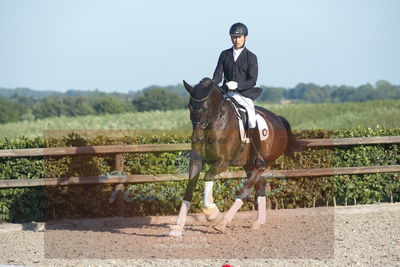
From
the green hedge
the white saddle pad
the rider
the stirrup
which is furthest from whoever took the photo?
the green hedge

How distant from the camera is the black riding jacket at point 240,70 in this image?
9211 mm

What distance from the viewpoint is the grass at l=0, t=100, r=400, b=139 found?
121ft

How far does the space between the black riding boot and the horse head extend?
3.60ft

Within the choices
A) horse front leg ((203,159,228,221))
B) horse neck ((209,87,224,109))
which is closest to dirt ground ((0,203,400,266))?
horse front leg ((203,159,228,221))

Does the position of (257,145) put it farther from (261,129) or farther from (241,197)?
(241,197)

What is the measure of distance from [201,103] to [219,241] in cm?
195

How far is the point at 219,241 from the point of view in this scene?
8.57 m

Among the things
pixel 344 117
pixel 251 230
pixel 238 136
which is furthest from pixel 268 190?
pixel 344 117

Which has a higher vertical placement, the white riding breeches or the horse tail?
the white riding breeches

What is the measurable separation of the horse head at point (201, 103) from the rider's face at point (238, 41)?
44.8 inches

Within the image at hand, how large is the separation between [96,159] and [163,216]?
1.50m

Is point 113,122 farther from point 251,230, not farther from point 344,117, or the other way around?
point 251,230

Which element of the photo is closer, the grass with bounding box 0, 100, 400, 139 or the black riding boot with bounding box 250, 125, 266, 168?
the black riding boot with bounding box 250, 125, 266, 168

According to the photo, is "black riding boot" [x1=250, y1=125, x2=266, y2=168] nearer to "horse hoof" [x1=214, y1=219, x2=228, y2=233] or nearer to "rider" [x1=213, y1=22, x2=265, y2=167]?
"rider" [x1=213, y1=22, x2=265, y2=167]
